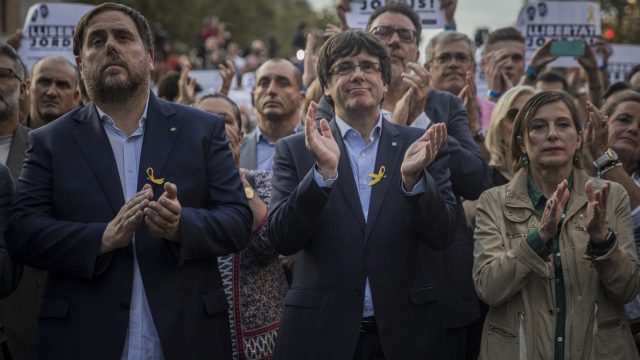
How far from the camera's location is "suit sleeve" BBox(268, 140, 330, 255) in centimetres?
474

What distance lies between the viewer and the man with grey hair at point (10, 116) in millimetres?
5926

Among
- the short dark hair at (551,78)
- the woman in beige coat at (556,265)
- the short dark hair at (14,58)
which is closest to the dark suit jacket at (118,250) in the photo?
the woman in beige coat at (556,265)

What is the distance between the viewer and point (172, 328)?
4469 mm

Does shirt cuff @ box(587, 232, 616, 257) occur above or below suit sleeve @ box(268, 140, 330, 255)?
below

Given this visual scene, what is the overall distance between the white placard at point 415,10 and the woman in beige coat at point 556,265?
3.87 metres

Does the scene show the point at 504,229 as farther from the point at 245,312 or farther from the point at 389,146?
the point at 245,312

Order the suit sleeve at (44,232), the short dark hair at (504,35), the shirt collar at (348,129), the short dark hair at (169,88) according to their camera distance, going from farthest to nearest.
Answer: the short dark hair at (169,88) < the short dark hair at (504,35) < the shirt collar at (348,129) < the suit sleeve at (44,232)

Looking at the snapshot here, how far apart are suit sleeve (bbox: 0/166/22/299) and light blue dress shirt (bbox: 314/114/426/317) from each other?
1.76 meters

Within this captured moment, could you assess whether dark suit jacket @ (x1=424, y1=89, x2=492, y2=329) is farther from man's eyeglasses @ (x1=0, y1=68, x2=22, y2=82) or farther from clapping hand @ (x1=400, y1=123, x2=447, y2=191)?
man's eyeglasses @ (x1=0, y1=68, x2=22, y2=82)

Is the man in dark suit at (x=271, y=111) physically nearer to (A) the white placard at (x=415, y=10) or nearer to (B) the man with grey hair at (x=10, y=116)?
(A) the white placard at (x=415, y=10)

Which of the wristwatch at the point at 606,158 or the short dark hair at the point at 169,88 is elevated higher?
the short dark hair at the point at 169,88

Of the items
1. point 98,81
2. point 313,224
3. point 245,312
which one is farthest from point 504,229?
point 98,81

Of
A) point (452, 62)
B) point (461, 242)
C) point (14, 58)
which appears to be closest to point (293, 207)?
point (461, 242)

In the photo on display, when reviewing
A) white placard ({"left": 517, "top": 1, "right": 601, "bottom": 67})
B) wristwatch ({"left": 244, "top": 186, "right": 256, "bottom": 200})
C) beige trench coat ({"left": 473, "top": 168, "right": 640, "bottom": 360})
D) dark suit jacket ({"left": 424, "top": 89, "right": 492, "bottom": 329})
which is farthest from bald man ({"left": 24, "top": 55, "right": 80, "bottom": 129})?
white placard ({"left": 517, "top": 1, "right": 601, "bottom": 67})
